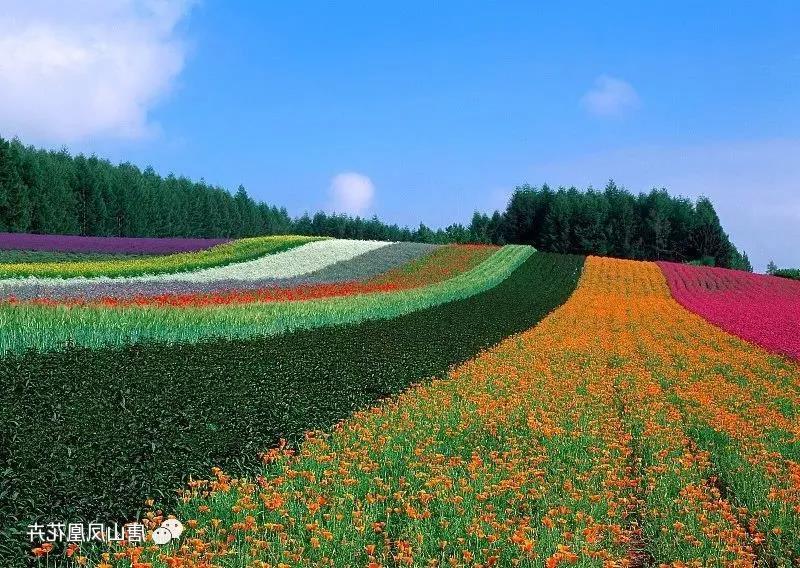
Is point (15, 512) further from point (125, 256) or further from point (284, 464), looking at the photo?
point (125, 256)

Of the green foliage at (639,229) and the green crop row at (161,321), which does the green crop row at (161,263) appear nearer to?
the green crop row at (161,321)

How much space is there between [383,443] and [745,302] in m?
33.7

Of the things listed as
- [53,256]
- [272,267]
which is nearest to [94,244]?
→ [53,256]

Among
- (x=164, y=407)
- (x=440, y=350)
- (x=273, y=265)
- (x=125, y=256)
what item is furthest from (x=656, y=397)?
(x=125, y=256)

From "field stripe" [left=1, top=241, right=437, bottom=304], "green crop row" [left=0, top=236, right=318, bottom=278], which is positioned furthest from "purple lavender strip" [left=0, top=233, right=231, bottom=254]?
"field stripe" [left=1, top=241, right=437, bottom=304]

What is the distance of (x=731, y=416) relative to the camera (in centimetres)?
1290

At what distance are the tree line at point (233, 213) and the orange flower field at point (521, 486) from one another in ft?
213

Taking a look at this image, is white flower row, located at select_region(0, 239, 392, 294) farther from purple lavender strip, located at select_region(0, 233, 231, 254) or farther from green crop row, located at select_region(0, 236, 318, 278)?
purple lavender strip, located at select_region(0, 233, 231, 254)

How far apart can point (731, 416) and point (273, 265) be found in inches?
1471

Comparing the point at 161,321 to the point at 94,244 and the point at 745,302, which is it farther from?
the point at 94,244

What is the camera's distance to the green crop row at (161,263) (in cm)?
3434

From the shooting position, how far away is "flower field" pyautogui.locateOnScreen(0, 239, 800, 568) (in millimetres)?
7168

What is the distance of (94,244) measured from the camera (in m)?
54.6

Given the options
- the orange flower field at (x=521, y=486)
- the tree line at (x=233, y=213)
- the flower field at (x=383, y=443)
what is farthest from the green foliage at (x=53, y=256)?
the orange flower field at (x=521, y=486)
